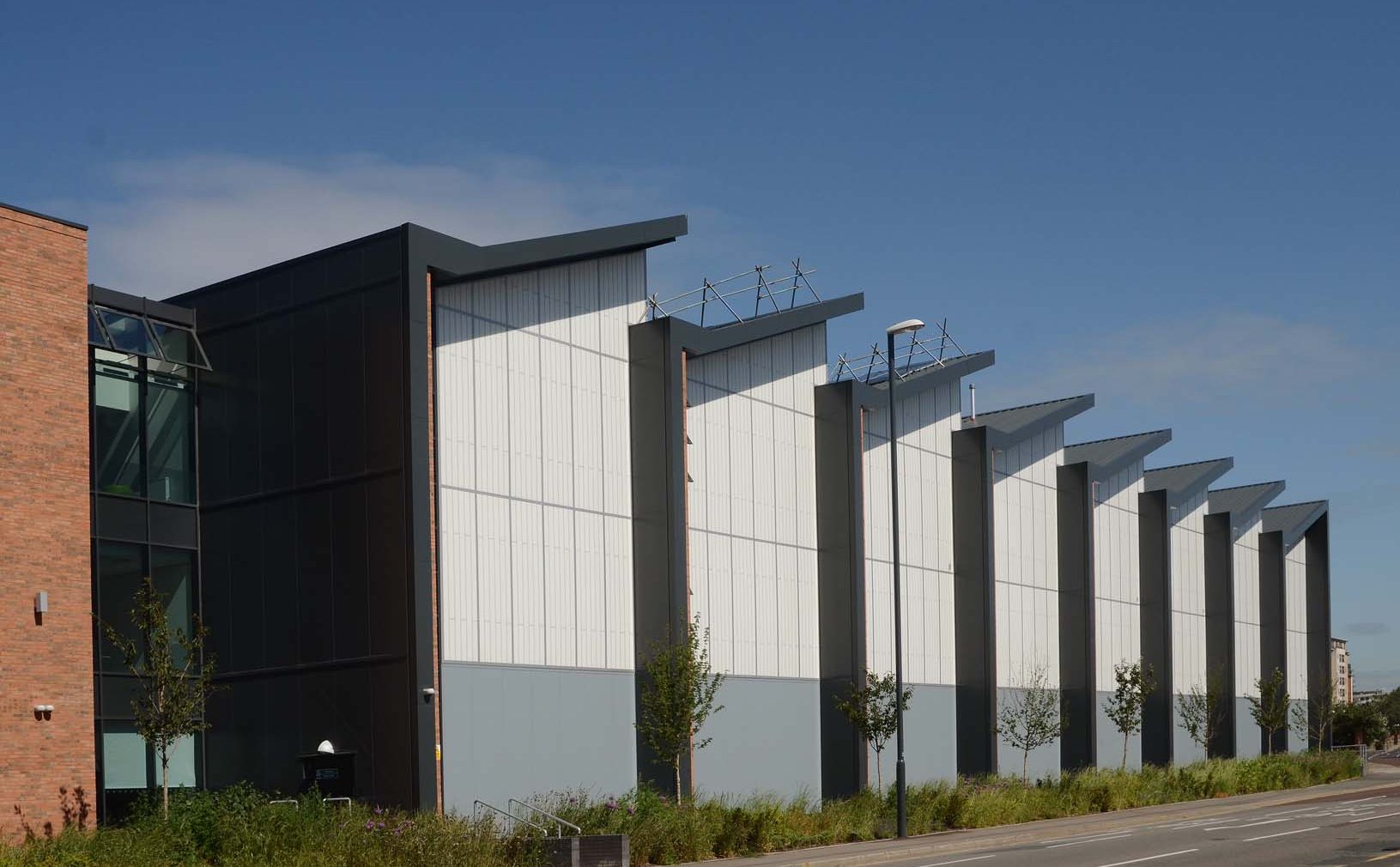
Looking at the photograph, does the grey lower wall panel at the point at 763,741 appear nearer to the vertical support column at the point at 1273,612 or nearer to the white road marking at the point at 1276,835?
the white road marking at the point at 1276,835

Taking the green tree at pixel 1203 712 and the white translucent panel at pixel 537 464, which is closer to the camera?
the white translucent panel at pixel 537 464

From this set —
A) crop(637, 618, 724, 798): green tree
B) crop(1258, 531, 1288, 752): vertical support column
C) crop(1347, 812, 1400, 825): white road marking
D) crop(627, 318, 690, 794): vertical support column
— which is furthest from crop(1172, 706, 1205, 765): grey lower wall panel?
crop(637, 618, 724, 798): green tree

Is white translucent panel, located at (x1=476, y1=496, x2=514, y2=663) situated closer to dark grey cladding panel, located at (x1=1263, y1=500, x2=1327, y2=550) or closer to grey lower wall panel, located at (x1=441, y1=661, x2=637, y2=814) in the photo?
grey lower wall panel, located at (x1=441, y1=661, x2=637, y2=814)

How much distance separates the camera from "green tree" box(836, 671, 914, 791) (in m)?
38.6

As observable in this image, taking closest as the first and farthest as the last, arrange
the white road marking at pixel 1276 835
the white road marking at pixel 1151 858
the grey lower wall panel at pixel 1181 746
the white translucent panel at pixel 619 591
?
the white road marking at pixel 1151 858 < the white road marking at pixel 1276 835 < the white translucent panel at pixel 619 591 < the grey lower wall panel at pixel 1181 746

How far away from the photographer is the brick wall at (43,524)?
87.4ft

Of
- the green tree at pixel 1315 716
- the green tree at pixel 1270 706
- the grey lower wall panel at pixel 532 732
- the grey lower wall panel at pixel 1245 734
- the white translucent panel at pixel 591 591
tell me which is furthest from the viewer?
the green tree at pixel 1315 716

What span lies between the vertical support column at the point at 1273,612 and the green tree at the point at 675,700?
42.6 meters

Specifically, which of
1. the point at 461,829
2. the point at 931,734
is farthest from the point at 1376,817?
the point at 461,829

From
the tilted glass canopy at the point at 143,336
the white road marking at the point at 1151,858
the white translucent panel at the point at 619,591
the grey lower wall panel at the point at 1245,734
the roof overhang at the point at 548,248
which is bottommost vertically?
the grey lower wall panel at the point at 1245,734

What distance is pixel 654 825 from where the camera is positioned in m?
27.4

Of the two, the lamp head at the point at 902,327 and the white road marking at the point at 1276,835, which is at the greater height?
the lamp head at the point at 902,327

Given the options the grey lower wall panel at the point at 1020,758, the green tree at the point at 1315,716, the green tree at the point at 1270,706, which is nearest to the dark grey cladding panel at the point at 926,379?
the grey lower wall panel at the point at 1020,758

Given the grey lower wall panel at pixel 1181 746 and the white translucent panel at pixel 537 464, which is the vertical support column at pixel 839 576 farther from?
the grey lower wall panel at pixel 1181 746
